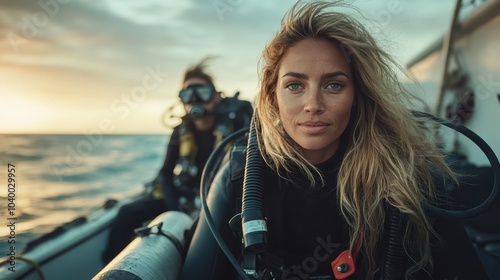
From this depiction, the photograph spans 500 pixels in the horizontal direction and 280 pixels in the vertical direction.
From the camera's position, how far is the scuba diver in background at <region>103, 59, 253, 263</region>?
10.8 feet

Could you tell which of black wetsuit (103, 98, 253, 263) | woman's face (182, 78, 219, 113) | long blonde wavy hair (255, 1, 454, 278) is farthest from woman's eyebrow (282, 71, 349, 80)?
woman's face (182, 78, 219, 113)

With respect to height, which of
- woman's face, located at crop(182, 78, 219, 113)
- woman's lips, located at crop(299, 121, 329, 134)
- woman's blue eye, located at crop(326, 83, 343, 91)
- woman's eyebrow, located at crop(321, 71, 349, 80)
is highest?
woman's face, located at crop(182, 78, 219, 113)

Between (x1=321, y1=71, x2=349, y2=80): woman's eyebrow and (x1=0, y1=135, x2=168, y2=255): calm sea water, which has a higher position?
(x1=321, y1=71, x2=349, y2=80): woman's eyebrow

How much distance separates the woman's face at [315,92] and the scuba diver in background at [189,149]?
5.81 feet

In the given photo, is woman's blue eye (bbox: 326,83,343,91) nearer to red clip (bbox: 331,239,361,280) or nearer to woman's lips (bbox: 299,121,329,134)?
woman's lips (bbox: 299,121,329,134)

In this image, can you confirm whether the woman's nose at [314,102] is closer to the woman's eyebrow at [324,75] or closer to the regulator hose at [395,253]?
the woman's eyebrow at [324,75]

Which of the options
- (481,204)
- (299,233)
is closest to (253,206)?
(299,233)

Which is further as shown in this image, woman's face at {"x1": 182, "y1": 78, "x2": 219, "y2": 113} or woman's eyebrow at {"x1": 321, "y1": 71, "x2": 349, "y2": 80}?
woman's face at {"x1": 182, "y1": 78, "x2": 219, "y2": 113}

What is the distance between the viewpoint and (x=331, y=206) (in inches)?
59.0

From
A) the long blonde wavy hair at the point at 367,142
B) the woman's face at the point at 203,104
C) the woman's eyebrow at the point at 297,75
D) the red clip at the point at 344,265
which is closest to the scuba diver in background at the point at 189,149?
the woman's face at the point at 203,104

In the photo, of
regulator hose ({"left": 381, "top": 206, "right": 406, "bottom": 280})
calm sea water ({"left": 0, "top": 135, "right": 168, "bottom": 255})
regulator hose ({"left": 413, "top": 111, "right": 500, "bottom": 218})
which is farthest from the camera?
calm sea water ({"left": 0, "top": 135, "right": 168, "bottom": 255})

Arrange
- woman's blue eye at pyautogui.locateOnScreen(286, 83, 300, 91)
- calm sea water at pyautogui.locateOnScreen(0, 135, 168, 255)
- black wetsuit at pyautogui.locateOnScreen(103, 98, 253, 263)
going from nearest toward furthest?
1. woman's blue eye at pyautogui.locateOnScreen(286, 83, 300, 91)
2. calm sea water at pyautogui.locateOnScreen(0, 135, 168, 255)
3. black wetsuit at pyautogui.locateOnScreen(103, 98, 253, 263)

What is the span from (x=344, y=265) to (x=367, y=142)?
21.2 inches

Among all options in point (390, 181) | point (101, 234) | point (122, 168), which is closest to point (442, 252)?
point (390, 181)
